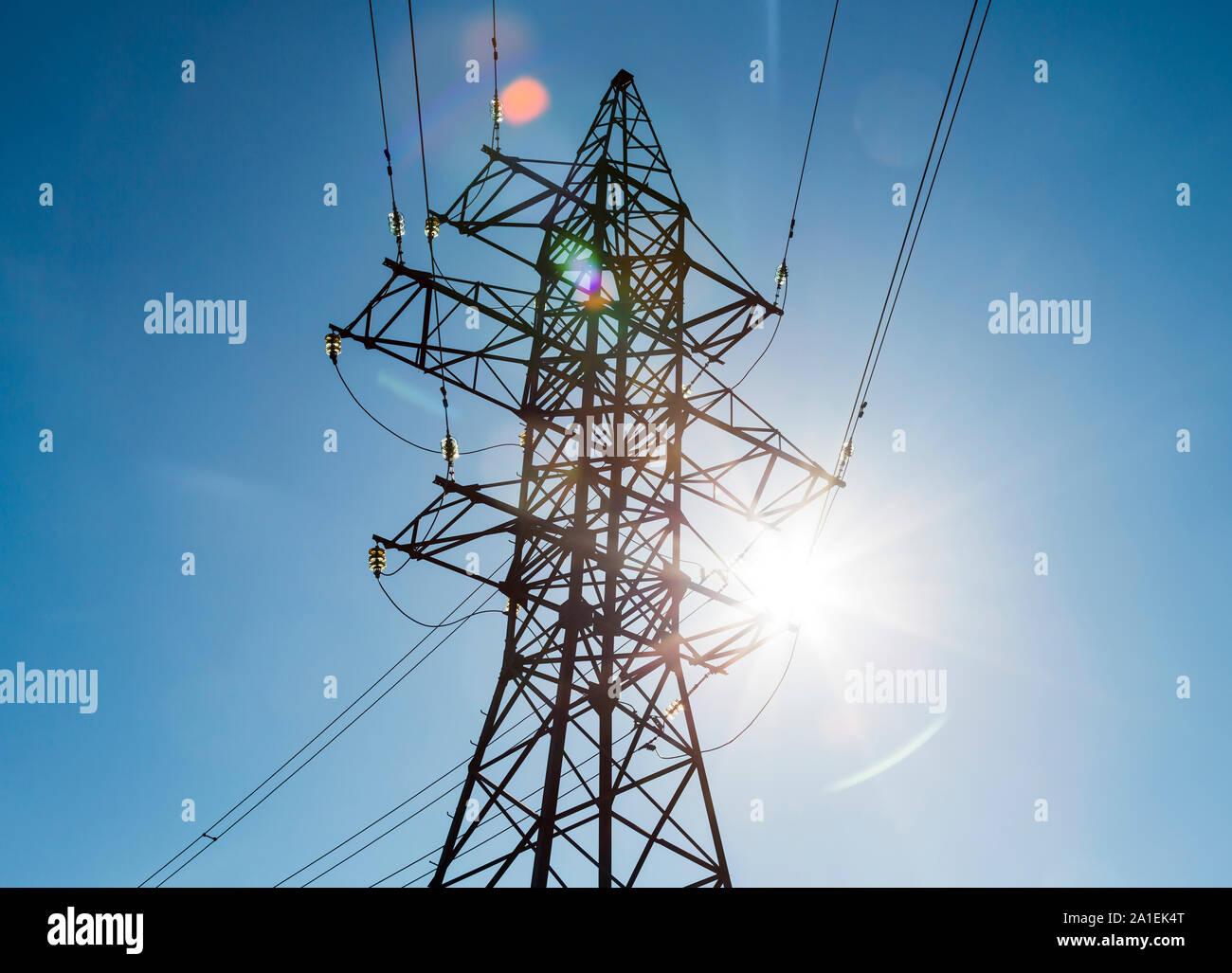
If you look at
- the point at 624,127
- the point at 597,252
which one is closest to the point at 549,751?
the point at 597,252

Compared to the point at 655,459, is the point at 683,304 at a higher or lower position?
higher

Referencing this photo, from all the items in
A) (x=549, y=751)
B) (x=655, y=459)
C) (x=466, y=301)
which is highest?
(x=466, y=301)
